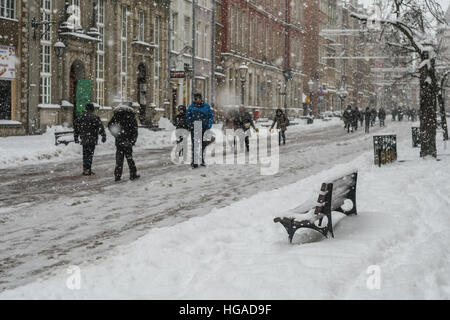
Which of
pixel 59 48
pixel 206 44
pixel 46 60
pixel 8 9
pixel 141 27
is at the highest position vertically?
pixel 206 44

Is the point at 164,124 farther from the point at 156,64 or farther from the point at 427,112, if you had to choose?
the point at 427,112

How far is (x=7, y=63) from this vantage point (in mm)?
25812

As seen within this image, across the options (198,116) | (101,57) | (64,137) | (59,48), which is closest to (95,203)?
(198,116)

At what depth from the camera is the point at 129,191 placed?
487 inches

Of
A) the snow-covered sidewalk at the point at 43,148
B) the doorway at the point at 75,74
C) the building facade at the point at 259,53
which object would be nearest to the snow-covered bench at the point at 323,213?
the snow-covered sidewalk at the point at 43,148

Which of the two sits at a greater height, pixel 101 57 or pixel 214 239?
pixel 101 57

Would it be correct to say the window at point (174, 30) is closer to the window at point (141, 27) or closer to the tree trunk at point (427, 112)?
the window at point (141, 27)

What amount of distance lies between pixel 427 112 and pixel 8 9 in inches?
644

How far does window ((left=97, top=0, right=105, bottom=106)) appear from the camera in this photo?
32.2m

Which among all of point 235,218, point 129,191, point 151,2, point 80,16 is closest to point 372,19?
point 129,191

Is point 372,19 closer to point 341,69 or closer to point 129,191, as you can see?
point 129,191

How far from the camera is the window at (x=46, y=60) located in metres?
27.8

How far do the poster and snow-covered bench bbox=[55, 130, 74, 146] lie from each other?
15.8 ft

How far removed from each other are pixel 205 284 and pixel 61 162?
43.2ft
